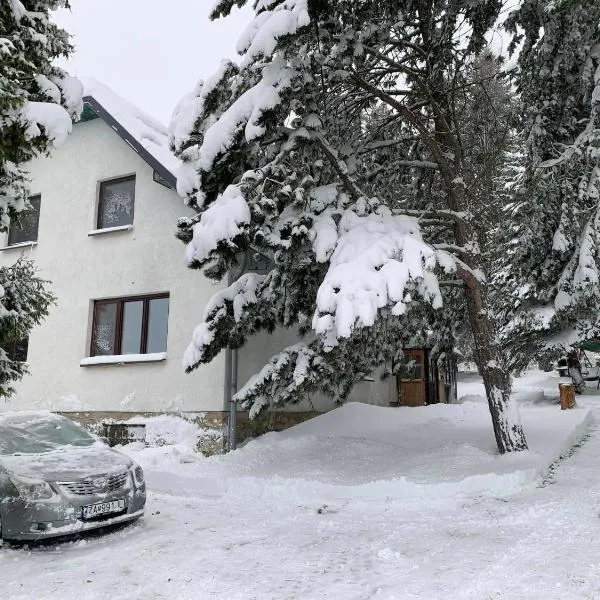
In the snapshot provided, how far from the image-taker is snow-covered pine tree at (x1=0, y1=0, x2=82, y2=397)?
5250 mm

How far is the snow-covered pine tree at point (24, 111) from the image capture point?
525 centimetres

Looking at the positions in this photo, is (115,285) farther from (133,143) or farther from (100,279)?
(133,143)

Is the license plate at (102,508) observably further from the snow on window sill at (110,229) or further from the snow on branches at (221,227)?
the snow on window sill at (110,229)

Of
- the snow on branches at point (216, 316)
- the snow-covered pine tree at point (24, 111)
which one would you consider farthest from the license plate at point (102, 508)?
the snow-covered pine tree at point (24, 111)

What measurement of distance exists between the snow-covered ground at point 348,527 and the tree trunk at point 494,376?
0.38 meters

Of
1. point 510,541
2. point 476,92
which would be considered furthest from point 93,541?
Answer: point 476,92

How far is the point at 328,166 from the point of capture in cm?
923

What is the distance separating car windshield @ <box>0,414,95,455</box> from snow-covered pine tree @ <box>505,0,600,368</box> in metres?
7.49

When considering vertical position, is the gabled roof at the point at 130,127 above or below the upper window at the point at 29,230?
above

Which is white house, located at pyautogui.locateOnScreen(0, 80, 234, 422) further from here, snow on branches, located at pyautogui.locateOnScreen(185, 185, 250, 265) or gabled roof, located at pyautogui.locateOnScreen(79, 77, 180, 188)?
snow on branches, located at pyautogui.locateOnScreen(185, 185, 250, 265)

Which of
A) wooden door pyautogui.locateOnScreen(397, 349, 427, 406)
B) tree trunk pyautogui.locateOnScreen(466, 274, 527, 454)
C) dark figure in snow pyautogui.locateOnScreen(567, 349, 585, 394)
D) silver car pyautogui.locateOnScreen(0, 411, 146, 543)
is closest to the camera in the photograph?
silver car pyautogui.locateOnScreen(0, 411, 146, 543)

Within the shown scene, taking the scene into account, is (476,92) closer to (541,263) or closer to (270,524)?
(541,263)

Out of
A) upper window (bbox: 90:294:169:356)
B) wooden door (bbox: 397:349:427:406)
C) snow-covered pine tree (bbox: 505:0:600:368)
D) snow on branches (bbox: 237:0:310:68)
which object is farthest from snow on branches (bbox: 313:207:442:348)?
wooden door (bbox: 397:349:427:406)

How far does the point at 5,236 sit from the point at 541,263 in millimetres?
12856
